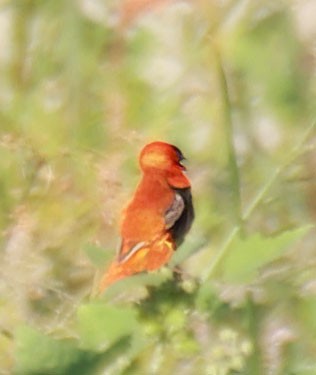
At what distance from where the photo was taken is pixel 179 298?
673mm

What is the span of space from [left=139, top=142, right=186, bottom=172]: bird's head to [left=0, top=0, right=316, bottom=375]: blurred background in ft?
0.09

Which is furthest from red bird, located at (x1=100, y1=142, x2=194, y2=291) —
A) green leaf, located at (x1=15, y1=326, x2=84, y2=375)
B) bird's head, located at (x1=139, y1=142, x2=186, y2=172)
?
green leaf, located at (x1=15, y1=326, x2=84, y2=375)

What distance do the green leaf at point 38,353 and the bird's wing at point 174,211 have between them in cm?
16

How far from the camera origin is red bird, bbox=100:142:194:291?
2.42ft

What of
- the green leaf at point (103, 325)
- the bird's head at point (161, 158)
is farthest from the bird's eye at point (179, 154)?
the green leaf at point (103, 325)

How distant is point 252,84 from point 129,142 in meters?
0.12

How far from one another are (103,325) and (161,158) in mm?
152

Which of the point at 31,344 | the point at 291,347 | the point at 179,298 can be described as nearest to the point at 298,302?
the point at 291,347

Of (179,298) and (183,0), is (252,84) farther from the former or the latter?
(179,298)

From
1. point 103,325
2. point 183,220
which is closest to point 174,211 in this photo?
point 183,220

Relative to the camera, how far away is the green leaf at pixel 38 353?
0.60 metres

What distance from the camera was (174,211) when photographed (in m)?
0.75

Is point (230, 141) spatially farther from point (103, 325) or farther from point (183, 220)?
point (103, 325)

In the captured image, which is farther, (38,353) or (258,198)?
(258,198)
